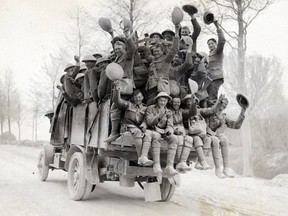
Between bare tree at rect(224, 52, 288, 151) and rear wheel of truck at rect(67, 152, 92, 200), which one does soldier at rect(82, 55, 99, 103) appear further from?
bare tree at rect(224, 52, 288, 151)

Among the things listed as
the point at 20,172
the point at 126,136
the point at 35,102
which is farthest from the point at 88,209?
the point at 35,102

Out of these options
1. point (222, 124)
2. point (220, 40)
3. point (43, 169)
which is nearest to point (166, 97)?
point (222, 124)

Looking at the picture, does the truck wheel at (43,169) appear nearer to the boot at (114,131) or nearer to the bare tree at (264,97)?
the boot at (114,131)

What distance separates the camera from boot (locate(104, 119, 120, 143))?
5.30m

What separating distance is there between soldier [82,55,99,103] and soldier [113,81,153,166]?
2.89ft

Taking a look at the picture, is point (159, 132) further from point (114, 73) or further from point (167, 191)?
point (167, 191)

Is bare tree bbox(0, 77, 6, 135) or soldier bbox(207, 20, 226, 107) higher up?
bare tree bbox(0, 77, 6, 135)

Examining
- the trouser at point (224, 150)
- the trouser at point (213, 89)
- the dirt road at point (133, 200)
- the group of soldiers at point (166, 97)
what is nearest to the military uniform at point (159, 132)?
the group of soldiers at point (166, 97)

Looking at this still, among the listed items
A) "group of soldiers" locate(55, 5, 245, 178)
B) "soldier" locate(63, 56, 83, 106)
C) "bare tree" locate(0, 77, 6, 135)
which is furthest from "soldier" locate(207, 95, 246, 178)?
"bare tree" locate(0, 77, 6, 135)

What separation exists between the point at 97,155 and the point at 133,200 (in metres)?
1.49

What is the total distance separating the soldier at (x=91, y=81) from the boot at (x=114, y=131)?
88 centimetres

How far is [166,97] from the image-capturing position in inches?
214

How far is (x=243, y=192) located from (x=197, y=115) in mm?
3744

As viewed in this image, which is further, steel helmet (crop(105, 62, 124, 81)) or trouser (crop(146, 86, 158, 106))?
trouser (crop(146, 86, 158, 106))
